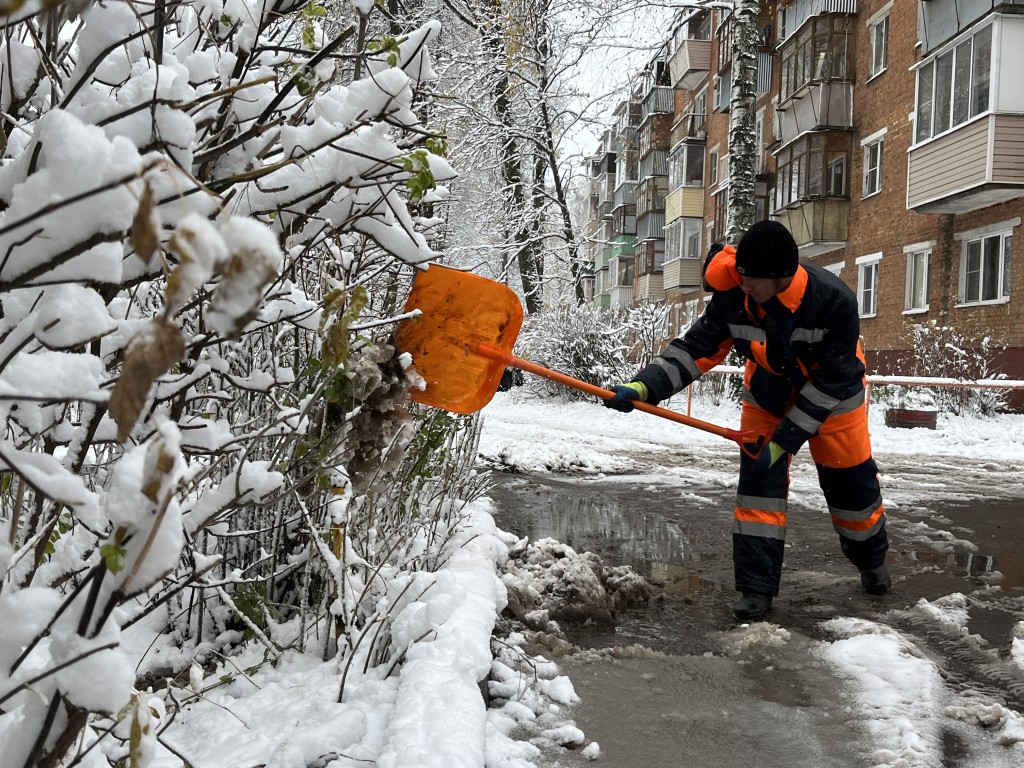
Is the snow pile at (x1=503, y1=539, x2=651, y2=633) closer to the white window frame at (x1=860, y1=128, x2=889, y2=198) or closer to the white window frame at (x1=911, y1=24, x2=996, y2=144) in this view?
the white window frame at (x1=911, y1=24, x2=996, y2=144)

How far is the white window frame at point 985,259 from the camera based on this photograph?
1542cm

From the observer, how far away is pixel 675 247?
32406 mm

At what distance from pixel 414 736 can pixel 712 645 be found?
177 cm

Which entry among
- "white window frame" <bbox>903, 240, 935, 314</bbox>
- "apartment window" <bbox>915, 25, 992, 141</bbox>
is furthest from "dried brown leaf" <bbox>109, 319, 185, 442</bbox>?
"white window frame" <bbox>903, 240, 935, 314</bbox>

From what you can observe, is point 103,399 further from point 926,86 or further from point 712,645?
point 926,86

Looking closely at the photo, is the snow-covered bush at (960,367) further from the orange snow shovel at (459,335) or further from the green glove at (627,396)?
the orange snow shovel at (459,335)

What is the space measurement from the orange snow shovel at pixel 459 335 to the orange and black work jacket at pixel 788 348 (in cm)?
93

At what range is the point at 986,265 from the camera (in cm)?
1606

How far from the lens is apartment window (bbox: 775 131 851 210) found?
2030 cm

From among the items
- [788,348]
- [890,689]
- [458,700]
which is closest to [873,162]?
[788,348]

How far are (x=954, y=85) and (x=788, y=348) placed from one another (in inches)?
565

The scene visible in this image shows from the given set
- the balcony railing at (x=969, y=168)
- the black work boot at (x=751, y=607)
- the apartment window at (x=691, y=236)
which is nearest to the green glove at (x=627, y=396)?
the black work boot at (x=751, y=607)

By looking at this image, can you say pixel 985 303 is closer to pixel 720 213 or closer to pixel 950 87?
pixel 950 87

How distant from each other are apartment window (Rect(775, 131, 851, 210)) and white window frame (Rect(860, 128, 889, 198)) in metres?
0.53
